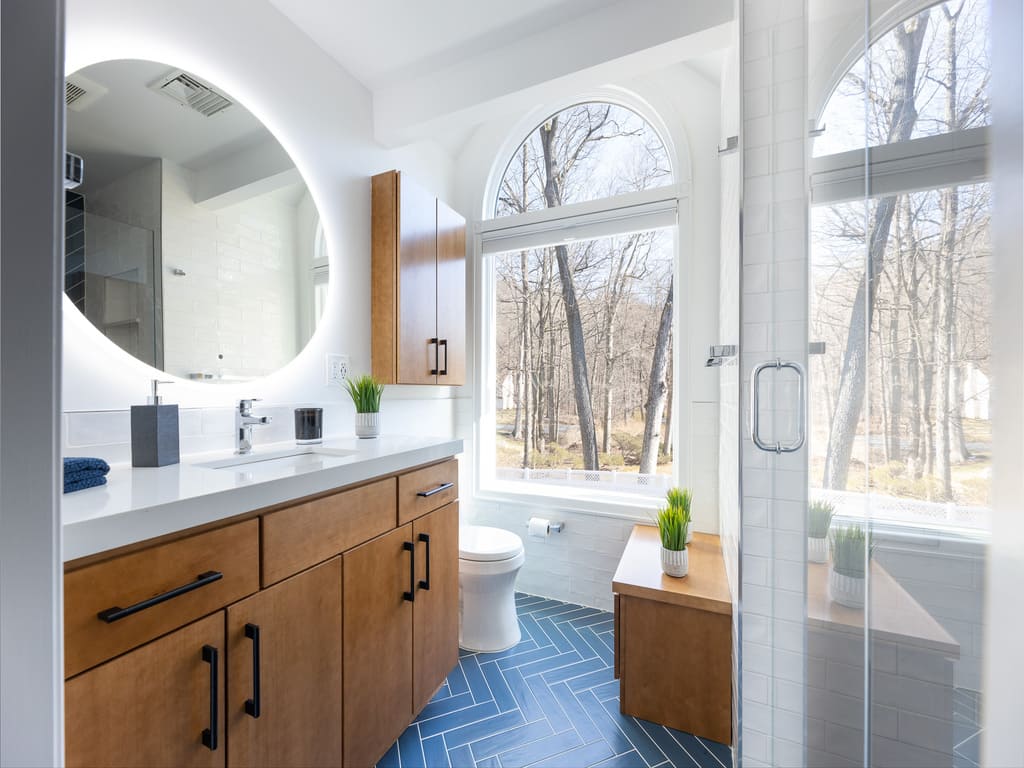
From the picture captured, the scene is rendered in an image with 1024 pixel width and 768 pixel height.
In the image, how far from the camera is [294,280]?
1.82m

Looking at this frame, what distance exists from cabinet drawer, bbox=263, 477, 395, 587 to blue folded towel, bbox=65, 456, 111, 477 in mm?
346

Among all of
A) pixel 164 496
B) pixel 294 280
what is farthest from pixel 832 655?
pixel 294 280

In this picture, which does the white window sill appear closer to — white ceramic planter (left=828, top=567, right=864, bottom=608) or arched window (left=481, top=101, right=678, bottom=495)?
arched window (left=481, top=101, right=678, bottom=495)

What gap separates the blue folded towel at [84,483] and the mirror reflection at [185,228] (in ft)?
1.66

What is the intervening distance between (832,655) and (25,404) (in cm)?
123

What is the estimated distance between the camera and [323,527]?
114 centimetres

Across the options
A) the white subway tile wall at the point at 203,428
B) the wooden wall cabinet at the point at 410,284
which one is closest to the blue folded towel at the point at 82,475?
Answer: the white subway tile wall at the point at 203,428

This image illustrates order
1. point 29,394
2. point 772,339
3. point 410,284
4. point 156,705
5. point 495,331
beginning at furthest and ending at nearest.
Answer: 1. point 495,331
2. point 410,284
3. point 772,339
4. point 156,705
5. point 29,394

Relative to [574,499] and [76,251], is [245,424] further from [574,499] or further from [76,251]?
[574,499]

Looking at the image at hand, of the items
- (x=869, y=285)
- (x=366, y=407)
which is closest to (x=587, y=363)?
(x=366, y=407)

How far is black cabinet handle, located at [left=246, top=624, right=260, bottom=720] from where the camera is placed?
0.94m

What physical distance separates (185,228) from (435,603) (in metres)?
1.54

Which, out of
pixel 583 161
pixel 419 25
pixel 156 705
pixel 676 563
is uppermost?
pixel 419 25

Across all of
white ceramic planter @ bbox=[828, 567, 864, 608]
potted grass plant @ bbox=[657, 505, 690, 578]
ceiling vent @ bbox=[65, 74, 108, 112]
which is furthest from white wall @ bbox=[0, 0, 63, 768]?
potted grass plant @ bbox=[657, 505, 690, 578]
